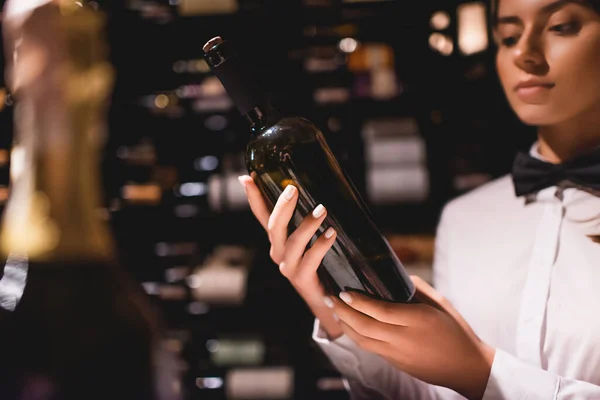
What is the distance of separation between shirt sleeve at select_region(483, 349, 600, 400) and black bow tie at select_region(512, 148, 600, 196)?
318 millimetres

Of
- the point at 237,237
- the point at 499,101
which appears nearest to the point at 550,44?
the point at 499,101

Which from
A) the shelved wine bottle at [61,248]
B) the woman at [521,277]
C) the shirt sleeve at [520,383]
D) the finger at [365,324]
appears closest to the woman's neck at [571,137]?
the woman at [521,277]

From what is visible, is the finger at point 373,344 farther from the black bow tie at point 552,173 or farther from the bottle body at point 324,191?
the black bow tie at point 552,173

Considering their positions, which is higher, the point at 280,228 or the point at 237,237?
the point at 280,228

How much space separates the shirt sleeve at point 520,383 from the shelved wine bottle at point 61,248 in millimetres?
516

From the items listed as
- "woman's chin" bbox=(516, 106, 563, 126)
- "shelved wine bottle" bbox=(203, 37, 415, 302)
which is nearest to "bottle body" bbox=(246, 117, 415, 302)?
"shelved wine bottle" bbox=(203, 37, 415, 302)

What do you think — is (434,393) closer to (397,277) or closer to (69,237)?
(397,277)

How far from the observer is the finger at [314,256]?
52 cm

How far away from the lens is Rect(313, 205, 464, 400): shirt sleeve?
0.75 metres

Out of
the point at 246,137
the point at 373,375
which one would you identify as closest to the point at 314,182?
the point at 373,375

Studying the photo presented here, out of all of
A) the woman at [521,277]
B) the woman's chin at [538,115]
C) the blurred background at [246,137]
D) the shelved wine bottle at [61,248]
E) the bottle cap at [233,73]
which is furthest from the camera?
the blurred background at [246,137]

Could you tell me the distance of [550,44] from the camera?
0.69 metres

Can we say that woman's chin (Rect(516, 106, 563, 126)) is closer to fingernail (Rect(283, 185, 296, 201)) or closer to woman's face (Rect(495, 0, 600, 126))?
woman's face (Rect(495, 0, 600, 126))

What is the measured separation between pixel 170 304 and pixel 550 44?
139 centimetres
